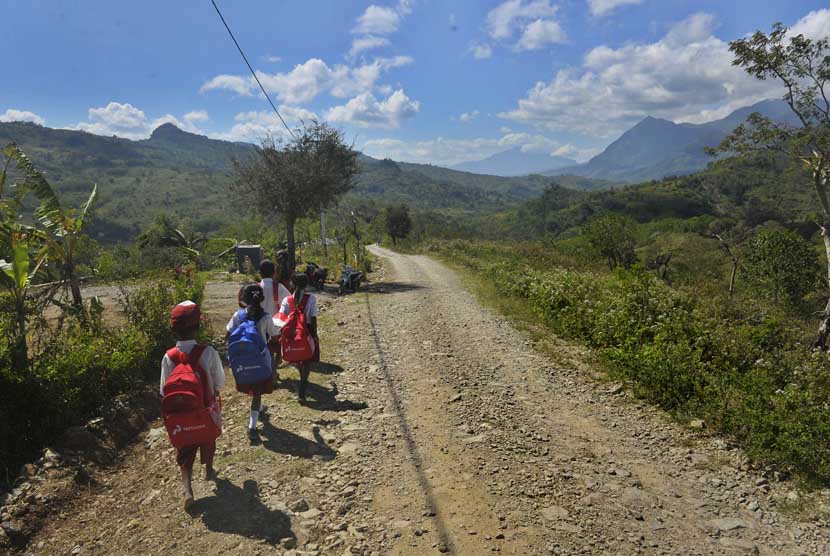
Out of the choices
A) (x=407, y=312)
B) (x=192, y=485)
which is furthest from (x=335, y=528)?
(x=407, y=312)

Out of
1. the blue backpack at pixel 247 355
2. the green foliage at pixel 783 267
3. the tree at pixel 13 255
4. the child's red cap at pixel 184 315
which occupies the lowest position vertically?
the green foliage at pixel 783 267

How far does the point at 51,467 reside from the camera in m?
4.36

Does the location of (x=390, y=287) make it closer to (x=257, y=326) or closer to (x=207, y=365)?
(x=257, y=326)

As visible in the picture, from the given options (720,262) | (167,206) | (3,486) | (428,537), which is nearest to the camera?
(428,537)

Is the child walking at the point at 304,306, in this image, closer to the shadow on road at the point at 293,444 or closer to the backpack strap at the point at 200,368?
the shadow on road at the point at 293,444

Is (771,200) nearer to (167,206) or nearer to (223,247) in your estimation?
(223,247)

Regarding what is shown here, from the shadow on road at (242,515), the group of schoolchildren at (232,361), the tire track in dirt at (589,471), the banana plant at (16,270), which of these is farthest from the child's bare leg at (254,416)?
the banana plant at (16,270)

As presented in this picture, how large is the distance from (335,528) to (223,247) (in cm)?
2951

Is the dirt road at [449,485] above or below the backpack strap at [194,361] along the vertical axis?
below

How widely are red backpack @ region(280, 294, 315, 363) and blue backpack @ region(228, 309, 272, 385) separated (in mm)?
903

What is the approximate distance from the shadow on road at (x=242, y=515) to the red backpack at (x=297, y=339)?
5.91 feet

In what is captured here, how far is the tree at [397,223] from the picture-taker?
191 ft

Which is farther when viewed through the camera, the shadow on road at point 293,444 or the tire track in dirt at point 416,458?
the shadow on road at point 293,444

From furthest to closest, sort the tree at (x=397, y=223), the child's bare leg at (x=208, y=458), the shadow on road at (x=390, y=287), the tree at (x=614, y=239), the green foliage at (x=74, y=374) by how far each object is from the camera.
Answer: the tree at (x=397, y=223), the tree at (x=614, y=239), the shadow on road at (x=390, y=287), the green foliage at (x=74, y=374), the child's bare leg at (x=208, y=458)
